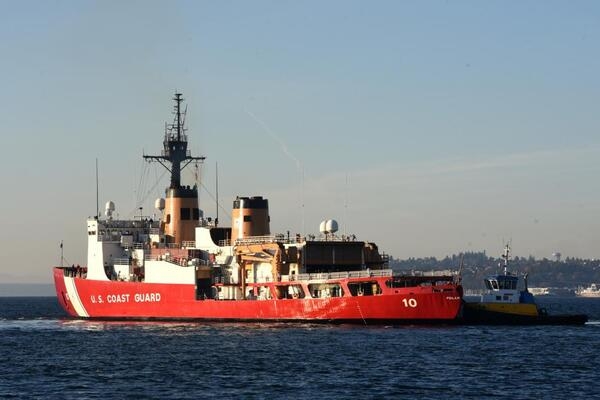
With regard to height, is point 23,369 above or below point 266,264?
below

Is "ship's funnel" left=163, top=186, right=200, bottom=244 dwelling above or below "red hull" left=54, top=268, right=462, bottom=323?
above

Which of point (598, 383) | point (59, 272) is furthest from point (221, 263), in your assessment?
point (598, 383)

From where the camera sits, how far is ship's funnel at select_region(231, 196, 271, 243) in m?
83.7

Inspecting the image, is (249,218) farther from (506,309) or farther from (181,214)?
(506,309)

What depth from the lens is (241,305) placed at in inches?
3130

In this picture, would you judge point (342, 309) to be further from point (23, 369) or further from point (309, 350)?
point (23, 369)

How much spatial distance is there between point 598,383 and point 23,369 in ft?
90.6

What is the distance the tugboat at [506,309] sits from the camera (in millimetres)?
79375

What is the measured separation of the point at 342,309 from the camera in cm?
7444

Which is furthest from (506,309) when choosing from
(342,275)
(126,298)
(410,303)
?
(126,298)

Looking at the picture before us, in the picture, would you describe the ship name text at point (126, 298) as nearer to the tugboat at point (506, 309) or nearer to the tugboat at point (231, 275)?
the tugboat at point (231, 275)

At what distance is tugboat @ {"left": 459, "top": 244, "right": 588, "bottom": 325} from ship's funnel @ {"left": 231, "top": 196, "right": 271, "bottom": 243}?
53.9ft

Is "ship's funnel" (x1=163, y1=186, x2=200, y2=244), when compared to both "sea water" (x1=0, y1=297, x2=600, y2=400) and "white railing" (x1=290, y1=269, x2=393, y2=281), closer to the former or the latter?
"sea water" (x1=0, y1=297, x2=600, y2=400)

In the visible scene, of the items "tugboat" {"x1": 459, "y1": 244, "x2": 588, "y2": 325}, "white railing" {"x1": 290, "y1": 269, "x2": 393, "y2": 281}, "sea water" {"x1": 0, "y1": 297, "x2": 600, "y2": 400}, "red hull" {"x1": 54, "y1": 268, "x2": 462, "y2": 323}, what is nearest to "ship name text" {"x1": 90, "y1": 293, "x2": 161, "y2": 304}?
"red hull" {"x1": 54, "y1": 268, "x2": 462, "y2": 323}
